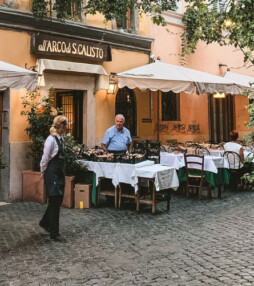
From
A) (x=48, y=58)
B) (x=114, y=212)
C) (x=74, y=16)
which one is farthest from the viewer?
(x=74, y=16)

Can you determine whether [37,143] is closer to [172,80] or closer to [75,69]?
[75,69]

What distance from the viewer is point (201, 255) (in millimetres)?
5617

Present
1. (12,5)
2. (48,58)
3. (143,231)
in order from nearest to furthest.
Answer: (143,231) → (12,5) → (48,58)

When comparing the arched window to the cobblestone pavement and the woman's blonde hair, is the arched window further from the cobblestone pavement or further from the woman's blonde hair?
the woman's blonde hair

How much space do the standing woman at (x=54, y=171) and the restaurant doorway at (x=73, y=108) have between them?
550 cm

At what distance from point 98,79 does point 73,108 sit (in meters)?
1.34

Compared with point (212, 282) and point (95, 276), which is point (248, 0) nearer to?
point (212, 282)

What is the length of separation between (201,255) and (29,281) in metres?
2.43

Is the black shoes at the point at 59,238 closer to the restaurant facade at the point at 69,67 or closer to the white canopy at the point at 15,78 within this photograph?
the white canopy at the point at 15,78

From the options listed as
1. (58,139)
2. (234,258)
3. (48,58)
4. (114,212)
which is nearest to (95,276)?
(234,258)

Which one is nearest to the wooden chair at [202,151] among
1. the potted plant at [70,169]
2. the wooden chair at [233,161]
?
the wooden chair at [233,161]

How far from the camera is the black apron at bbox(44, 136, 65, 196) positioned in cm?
630

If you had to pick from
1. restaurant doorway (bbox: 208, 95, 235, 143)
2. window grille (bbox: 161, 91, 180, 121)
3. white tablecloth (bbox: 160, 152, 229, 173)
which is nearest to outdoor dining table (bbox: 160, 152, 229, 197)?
white tablecloth (bbox: 160, 152, 229, 173)

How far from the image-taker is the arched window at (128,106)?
1280cm
